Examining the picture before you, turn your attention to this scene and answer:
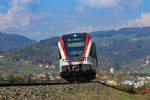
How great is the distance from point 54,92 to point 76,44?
14934mm

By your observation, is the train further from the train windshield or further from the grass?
the grass

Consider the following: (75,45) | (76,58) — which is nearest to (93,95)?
(76,58)

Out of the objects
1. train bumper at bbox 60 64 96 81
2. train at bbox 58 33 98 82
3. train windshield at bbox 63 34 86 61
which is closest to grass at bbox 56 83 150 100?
train bumper at bbox 60 64 96 81

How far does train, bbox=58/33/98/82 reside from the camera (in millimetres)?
28172

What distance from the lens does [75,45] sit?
97.5 feet

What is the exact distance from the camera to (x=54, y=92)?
15.2 meters

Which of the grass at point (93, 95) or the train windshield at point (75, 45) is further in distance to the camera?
the train windshield at point (75, 45)

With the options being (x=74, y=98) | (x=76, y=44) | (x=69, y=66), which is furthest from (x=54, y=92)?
(x=76, y=44)

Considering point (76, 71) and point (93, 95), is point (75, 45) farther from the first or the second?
point (93, 95)

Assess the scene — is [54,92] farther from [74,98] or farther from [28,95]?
[28,95]

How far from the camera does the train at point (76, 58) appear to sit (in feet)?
92.4

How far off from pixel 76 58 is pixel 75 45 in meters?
1.85

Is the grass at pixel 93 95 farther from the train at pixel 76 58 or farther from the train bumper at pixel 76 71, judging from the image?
the train at pixel 76 58

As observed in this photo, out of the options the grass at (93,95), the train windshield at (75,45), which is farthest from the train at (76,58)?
the grass at (93,95)
